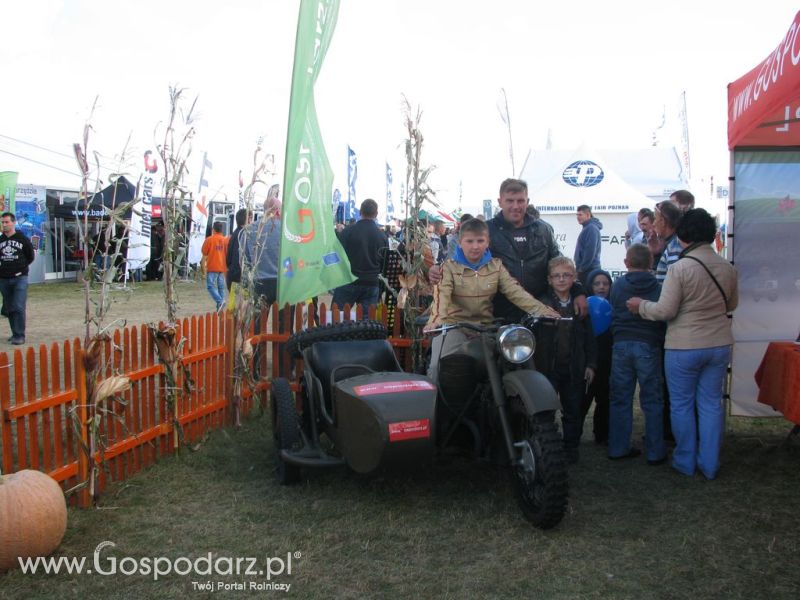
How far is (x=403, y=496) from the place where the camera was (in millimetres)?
4438

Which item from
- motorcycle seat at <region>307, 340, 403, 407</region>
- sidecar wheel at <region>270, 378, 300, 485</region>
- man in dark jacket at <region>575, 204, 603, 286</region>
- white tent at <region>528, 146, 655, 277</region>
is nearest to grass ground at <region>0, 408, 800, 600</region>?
sidecar wheel at <region>270, 378, 300, 485</region>

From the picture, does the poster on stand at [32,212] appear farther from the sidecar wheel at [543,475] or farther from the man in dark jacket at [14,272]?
the sidecar wheel at [543,475]

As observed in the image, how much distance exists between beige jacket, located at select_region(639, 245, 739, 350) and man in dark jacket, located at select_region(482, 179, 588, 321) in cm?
61

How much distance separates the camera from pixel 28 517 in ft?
11.1

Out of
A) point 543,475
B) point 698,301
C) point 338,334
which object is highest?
point 698,301

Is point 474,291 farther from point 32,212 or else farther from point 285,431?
point 32,212

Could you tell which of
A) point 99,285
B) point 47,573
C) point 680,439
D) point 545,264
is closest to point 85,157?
point 99,285

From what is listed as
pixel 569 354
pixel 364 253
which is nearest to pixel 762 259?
pixel 569 354

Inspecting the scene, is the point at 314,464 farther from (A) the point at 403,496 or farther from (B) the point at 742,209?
(B) the point at 742,209

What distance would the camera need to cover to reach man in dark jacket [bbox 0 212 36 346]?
10.2 meters

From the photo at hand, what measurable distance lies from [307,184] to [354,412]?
87.1 inches

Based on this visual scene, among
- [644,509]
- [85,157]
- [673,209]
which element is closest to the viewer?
[85,157]

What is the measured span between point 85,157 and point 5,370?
1.26 metres

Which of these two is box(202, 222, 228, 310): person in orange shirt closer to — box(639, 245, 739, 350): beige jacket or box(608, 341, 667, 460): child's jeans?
box(608, 341, 667, 460): child's jeans
